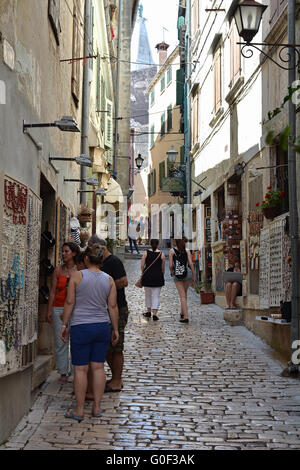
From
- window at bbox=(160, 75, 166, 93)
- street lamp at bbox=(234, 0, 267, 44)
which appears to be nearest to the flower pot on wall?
street lamp at bbox=(234, 0, 267, 44)

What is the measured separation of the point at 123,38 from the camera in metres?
30.2

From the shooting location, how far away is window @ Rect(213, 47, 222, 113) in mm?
15093

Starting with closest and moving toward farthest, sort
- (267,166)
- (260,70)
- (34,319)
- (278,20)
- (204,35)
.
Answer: (34,319) < (278,20) < (267,166) < (260,70) < (204,35)

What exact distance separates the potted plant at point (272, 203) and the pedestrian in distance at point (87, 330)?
4153 mm

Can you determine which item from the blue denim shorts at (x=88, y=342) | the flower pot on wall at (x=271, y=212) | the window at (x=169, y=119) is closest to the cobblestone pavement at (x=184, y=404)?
the blue denim shorts at (x=88, y=342)

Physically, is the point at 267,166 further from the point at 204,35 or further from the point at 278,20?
the point at 204,35

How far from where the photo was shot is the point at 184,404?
20.4ft

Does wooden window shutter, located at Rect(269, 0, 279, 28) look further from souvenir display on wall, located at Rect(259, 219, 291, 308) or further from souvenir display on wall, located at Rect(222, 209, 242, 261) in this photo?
souvenir display on wall, located at Rect(222, 209, 242, 261)

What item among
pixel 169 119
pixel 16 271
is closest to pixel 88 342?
pixel 16 271

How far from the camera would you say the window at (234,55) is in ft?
41.3

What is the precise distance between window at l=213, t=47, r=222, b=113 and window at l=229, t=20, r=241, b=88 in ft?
5.16

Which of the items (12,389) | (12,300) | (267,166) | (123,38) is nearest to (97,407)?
(12,389)

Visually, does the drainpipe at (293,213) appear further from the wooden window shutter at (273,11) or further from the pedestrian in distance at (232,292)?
the pedestrian in distance at (232,292)

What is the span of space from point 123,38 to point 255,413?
27.0 metres
